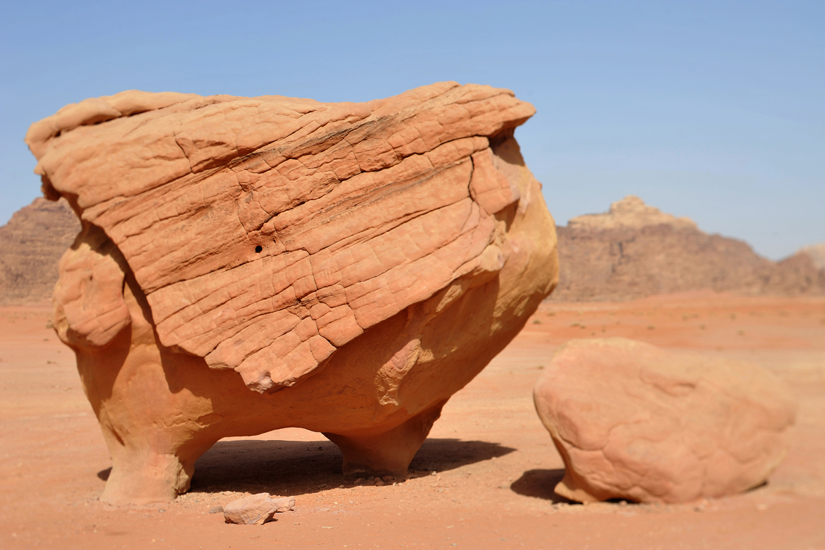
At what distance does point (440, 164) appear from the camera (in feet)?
20.9

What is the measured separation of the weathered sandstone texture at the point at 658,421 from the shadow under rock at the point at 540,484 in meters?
0.41

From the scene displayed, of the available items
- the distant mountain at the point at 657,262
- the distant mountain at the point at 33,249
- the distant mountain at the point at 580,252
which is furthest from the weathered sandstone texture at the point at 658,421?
the distant mountain at the point at 33,249

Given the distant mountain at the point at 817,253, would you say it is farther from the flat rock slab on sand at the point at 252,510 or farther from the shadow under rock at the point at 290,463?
the shadow under rock at the point at 290,463

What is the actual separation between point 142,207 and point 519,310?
14.7ft

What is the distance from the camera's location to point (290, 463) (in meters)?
9.05

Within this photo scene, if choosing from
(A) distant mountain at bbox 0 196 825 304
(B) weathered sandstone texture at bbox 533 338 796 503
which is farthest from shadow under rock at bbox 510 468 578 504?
(A) distant mountain at bbox 0 196 825 304

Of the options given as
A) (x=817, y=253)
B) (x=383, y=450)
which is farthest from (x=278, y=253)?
(x=817, y=253)

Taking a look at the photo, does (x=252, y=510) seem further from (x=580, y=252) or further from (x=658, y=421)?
(x=580, y=252)

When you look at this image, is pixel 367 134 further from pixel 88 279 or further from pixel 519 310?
pixel 88 279

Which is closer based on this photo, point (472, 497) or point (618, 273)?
point (472, 497)

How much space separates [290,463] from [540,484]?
4173 millimetres

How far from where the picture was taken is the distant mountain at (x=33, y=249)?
7300 centimetres

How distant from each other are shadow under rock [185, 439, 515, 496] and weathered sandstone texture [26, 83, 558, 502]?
3.78ft

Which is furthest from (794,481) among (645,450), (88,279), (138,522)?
(88,279)
